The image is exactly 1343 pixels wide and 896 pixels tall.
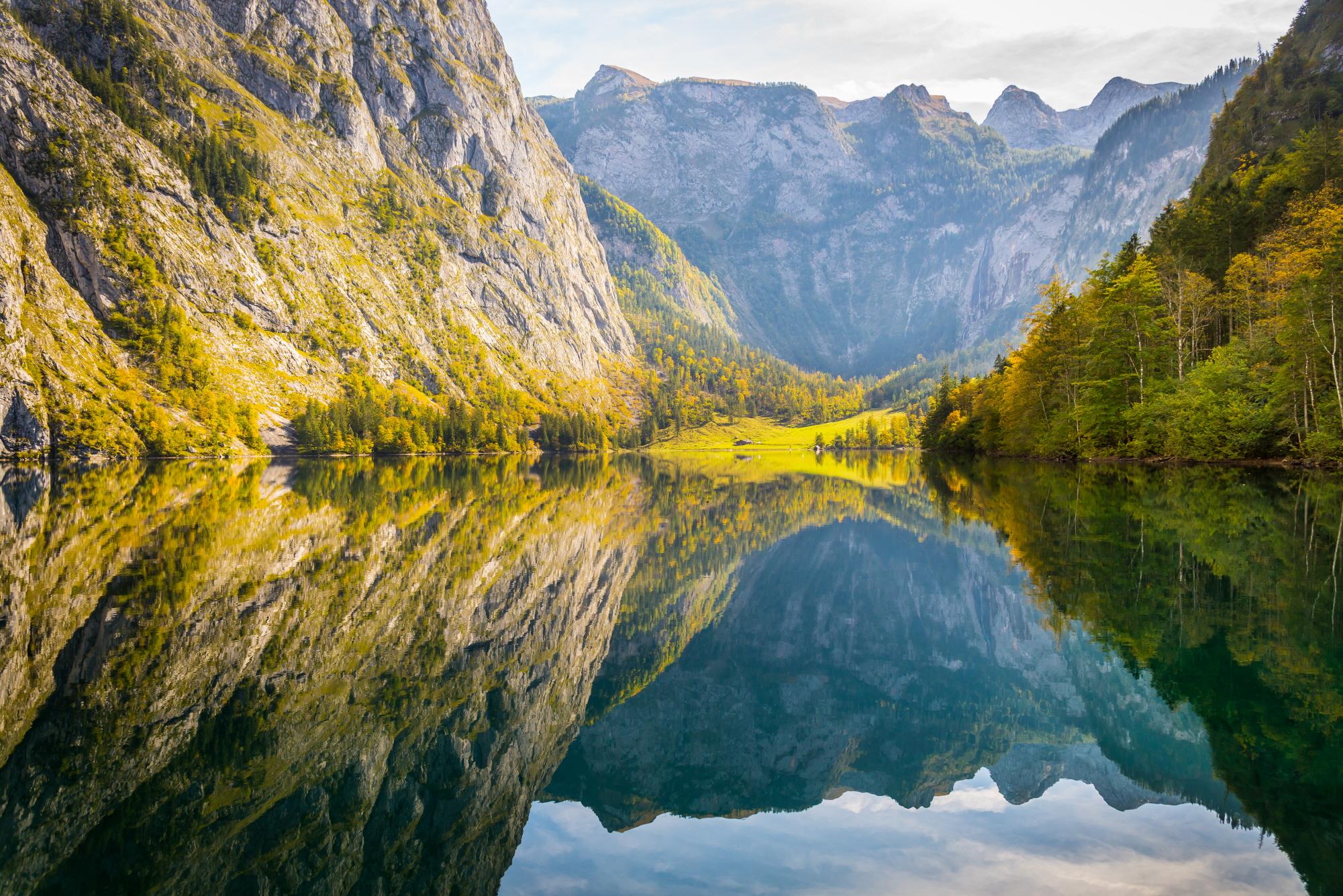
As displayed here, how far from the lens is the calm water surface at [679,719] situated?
686 cm

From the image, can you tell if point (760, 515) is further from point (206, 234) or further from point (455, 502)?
point (206, 234)

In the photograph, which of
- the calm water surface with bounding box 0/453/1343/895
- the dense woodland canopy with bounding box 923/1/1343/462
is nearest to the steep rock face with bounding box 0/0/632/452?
the calm water surface with bounding box 0/453/1343/895

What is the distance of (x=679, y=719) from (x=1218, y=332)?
64.1 meters

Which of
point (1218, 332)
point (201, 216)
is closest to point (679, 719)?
point (1218, 332)

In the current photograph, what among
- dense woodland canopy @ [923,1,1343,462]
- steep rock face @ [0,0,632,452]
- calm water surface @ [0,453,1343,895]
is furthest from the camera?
steep rock face @ [0,0,632,452]

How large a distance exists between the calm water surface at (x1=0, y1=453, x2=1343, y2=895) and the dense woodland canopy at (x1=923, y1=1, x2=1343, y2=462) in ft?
90.8

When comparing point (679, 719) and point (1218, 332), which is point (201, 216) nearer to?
point (1218, 332)

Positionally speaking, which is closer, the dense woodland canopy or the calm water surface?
the calm water surface

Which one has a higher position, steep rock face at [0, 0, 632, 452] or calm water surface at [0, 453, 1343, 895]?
steep rock face at [0, 0, 632, 452]

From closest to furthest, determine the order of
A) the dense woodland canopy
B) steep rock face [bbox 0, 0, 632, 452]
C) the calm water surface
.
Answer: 1. the calm water surface
2. the dense woodland canopy
3. steep rock face [bbox 0, 0, 632, 452]

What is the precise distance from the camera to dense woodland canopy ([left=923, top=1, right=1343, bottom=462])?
4322 centimetres

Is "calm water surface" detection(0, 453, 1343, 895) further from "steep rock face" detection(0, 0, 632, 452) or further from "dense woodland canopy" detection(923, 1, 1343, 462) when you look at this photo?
"steep rock face" detection(0, 0, 632, 452)

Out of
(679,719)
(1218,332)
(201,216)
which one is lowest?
(679,719)

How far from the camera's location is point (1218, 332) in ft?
188
